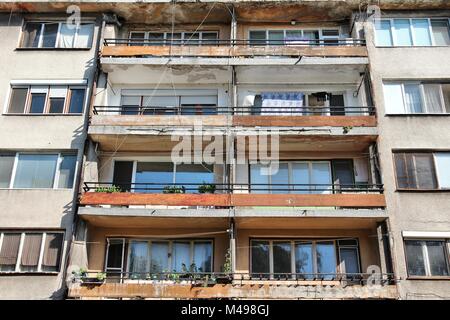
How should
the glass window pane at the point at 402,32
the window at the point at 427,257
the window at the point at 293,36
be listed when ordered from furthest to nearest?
the window at the point at 293,36, the glass window pane at the point at 402,32, the window at the point at 427,257

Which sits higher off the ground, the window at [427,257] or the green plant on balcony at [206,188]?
the green plant on balcony at [206,188]

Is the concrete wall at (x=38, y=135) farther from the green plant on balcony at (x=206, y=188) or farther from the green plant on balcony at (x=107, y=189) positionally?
the green plant on balcony at (x=206, y=188)

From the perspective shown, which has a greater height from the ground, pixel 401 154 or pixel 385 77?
pixel 385 77

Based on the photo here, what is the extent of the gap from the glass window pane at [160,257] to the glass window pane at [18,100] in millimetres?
6985

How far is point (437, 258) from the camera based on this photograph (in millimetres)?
16234

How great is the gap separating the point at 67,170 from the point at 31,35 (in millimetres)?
6089

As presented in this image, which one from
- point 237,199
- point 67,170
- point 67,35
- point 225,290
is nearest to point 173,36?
point 67,35

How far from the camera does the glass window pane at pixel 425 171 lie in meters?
17.3

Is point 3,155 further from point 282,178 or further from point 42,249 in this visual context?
point 282,178

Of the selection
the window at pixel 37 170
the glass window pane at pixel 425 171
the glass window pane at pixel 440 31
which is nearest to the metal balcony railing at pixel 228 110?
the window at pixel 37 170

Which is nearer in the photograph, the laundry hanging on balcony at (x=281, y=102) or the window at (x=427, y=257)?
the window at (x=427, y=257)

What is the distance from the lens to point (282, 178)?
1853 cm
